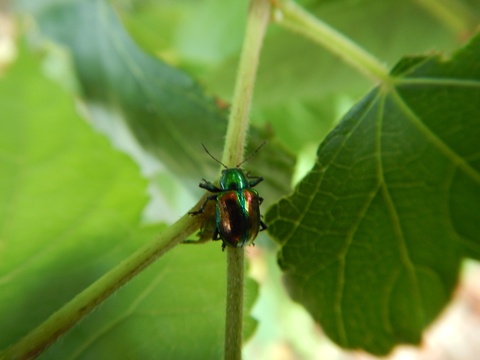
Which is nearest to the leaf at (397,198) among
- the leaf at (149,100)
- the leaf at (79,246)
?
the leaf at (79,246)

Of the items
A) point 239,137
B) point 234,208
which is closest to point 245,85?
point 239,137

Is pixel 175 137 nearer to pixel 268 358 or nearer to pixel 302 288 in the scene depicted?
pixel 302 288

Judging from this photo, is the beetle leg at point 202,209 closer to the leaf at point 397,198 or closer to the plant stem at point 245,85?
the plant stem at point 245,85

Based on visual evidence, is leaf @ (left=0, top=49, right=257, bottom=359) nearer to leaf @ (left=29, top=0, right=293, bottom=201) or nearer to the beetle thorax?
the beetle thorax

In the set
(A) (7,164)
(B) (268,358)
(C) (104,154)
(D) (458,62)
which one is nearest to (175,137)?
(C) (104,154)

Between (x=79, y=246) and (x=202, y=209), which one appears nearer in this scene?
(x=202, y=209)

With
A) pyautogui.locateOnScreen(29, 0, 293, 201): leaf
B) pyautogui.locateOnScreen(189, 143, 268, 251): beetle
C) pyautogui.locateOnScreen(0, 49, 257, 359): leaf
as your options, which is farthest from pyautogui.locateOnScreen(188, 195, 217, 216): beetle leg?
pyautogui.locateOnScreen(29, 0, 293, 201): leaf

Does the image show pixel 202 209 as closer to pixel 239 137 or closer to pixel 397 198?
pixel 239 137
